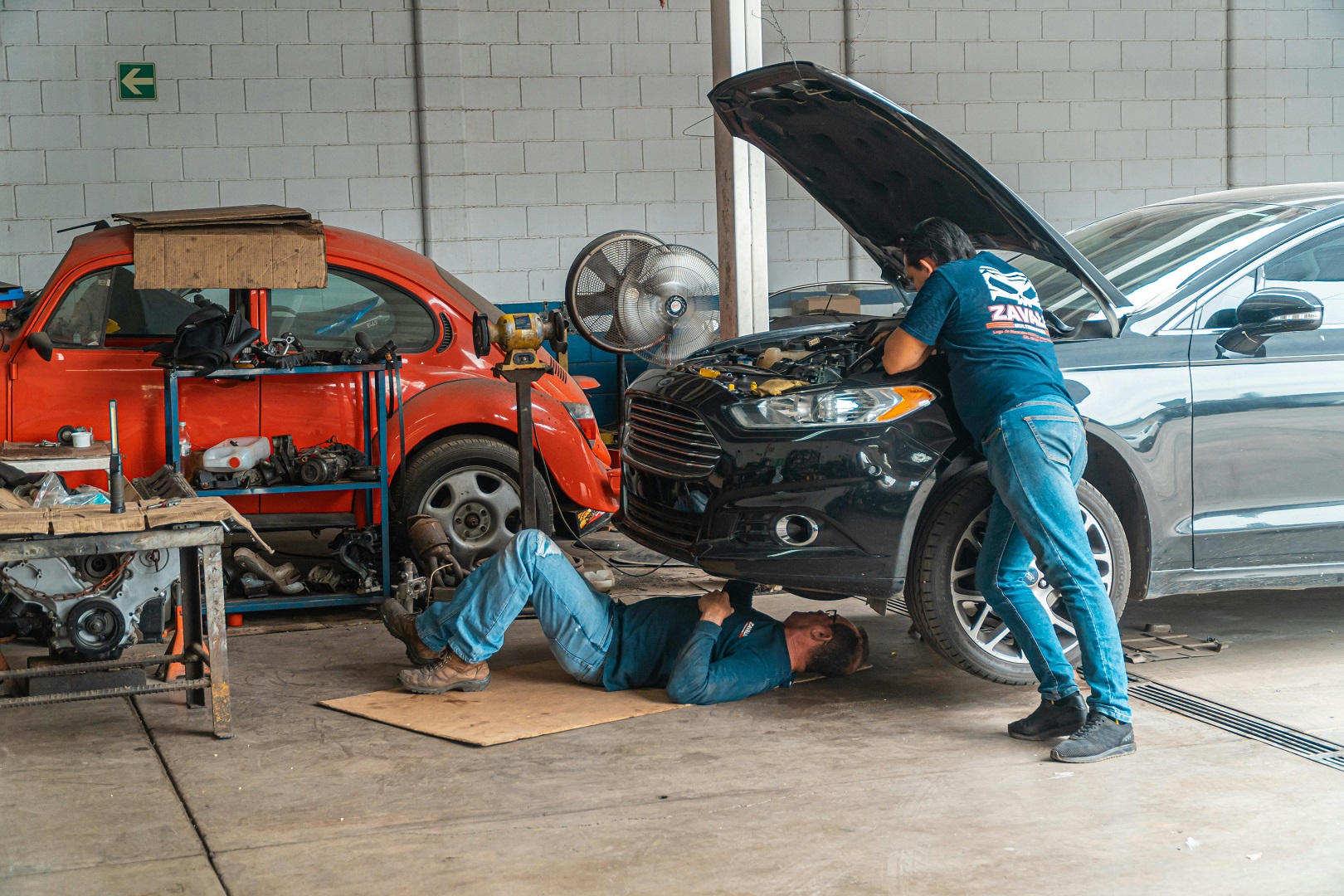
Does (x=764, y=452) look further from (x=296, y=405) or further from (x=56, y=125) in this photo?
(x=56, y=125)

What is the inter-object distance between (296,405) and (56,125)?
15.9ft

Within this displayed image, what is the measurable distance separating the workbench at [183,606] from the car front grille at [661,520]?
1517mm

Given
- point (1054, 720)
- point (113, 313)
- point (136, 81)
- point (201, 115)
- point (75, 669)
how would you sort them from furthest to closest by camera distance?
point (201, 115)
point (136, 81)
point (113, 313)
point (75, 669)
point (1054, 720)

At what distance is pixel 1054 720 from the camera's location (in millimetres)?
3992

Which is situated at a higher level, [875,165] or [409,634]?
[875,165]

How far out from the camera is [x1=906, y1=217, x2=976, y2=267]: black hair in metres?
4.17

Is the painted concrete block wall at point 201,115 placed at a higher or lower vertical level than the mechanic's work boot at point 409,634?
higher

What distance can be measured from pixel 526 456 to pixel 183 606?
1682 millimetres

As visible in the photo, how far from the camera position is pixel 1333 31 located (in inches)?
451

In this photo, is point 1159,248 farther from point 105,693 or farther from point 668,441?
point 105,693

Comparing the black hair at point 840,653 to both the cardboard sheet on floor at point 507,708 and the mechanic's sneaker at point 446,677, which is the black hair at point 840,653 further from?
the mechanic's sneaker at point 446,677

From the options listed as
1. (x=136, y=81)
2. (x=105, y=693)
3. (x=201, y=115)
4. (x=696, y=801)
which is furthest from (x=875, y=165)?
(x=136, y=81)

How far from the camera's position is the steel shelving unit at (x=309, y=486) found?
562cm

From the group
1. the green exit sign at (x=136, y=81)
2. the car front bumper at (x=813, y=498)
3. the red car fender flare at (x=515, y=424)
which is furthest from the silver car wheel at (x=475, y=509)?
the green exit sign at (x=136, y=81)
